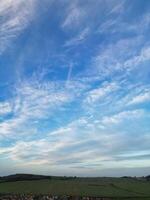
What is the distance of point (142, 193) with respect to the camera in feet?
298

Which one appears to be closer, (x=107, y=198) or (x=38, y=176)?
(x=107, y=198)

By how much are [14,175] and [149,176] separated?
197 feet

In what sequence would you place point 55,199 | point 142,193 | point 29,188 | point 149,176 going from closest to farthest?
point 55,199 → point 142,193 → point 29,188 → point 149,176

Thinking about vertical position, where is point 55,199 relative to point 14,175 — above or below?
below

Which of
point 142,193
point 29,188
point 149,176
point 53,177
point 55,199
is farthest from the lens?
point 149,176

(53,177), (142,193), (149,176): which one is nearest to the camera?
(142,193)

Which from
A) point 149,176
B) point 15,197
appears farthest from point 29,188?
A: point 149,176

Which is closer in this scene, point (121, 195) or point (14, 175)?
point (121, 195)

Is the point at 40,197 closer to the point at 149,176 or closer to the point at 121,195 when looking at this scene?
the point at 121,195

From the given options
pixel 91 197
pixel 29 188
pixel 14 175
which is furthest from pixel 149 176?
pixel 91 197

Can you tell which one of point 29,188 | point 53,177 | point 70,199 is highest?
point 53,177

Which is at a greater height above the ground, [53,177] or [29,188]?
[53,177]

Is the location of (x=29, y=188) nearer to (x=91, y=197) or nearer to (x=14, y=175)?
(x=91, y=197)

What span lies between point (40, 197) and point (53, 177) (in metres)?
66.7
